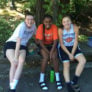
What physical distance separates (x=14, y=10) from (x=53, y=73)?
4344 mm

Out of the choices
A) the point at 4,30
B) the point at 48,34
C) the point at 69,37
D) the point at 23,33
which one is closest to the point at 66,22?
the point at 69,37

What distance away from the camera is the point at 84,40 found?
7.20 metres

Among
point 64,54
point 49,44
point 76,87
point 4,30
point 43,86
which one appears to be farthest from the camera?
point 4,30

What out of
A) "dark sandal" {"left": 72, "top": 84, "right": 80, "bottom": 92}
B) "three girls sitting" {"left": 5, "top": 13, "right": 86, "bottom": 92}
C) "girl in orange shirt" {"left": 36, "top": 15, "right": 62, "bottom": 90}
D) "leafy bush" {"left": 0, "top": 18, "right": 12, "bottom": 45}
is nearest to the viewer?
"dark sandal" {"left": 72, "top": 84, "right": 80, "bottom": 92}

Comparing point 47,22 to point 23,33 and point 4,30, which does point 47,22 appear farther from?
point 4,30

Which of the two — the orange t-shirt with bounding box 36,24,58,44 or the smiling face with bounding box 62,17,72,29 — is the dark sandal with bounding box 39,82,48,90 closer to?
the orange t-shirt with bounding box 36,24,58,44

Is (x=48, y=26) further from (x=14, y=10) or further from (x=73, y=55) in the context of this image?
(x=14, y=10)

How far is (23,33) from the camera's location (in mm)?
5309

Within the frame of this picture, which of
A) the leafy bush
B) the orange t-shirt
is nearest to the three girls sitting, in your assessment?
the orange t-shirt

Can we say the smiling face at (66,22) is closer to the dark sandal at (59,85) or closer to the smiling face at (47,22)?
the smiling face at (47,22)

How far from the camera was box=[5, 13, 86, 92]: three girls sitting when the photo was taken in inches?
205

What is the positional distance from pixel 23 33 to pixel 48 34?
52 cm

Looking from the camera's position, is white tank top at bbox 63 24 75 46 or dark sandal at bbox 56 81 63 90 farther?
white tank top at bbox 63 24 75 46

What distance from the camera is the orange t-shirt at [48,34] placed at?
5379 mm
